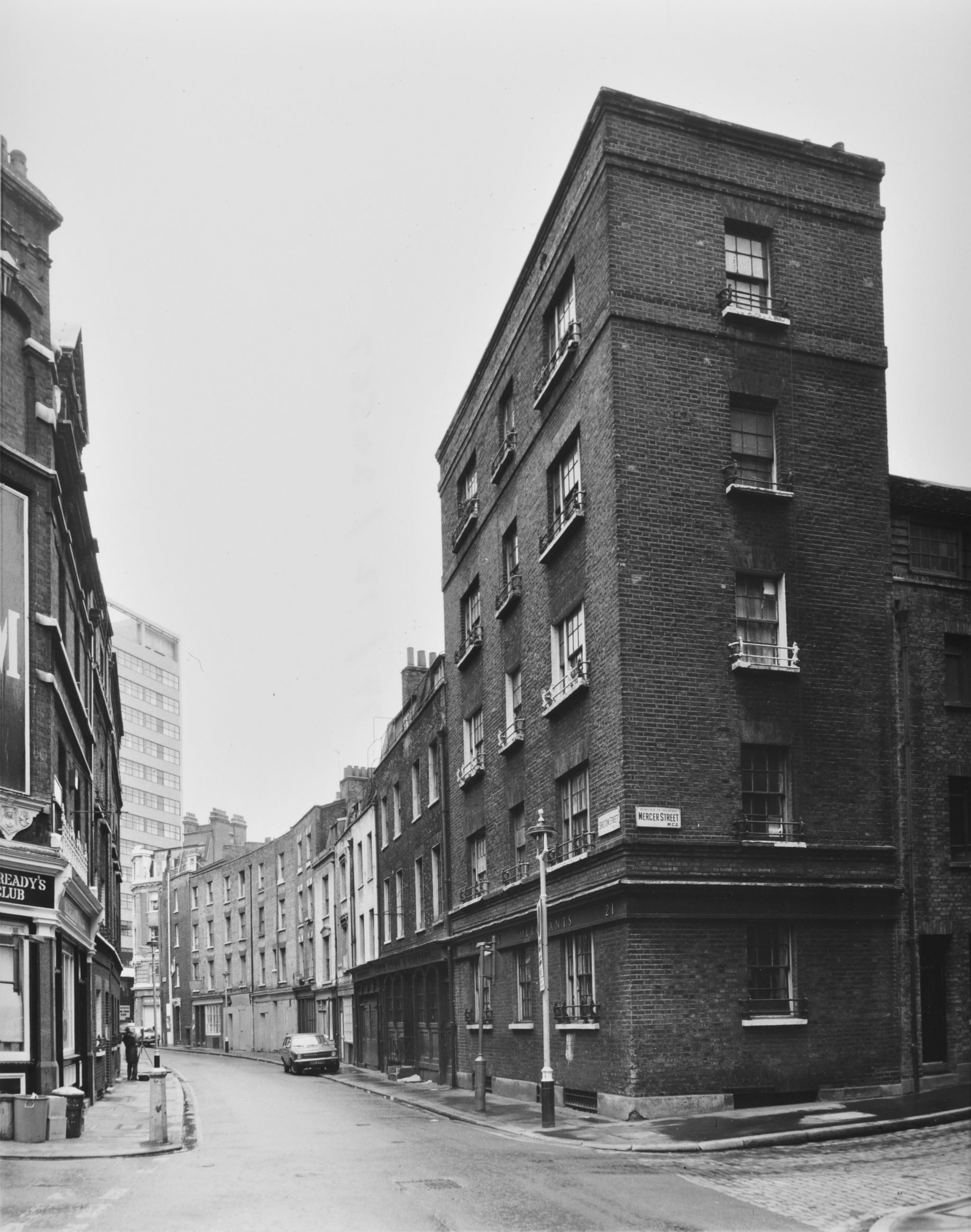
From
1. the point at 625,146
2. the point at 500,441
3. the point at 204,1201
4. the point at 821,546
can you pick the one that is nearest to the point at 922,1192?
the point at 204,1201

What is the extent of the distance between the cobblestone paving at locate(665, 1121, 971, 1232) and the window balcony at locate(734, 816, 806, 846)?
5297 mm

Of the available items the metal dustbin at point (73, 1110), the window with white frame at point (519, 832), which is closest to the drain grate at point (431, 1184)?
the metal dustbin at point (73, 1110)

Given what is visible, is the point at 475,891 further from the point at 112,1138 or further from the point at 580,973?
the point at 112,1138

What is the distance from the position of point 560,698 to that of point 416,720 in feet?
51.6

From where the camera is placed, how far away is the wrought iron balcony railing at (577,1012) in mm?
22516

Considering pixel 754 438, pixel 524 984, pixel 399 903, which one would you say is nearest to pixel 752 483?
pixel 754 438

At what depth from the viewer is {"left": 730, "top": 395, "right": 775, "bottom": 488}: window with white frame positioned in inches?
925

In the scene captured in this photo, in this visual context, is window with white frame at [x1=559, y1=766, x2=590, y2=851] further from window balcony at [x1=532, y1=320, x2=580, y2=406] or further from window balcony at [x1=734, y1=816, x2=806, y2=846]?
window balcony at [x1=532, y1=320, x2=580, y2=406]

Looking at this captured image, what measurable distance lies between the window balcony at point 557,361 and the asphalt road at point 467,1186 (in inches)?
544

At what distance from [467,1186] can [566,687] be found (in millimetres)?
11911

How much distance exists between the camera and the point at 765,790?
22422mm

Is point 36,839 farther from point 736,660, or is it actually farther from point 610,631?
point 736,660

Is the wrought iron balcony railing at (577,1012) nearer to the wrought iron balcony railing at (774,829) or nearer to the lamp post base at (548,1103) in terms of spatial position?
the lamp post base at (548,1103)

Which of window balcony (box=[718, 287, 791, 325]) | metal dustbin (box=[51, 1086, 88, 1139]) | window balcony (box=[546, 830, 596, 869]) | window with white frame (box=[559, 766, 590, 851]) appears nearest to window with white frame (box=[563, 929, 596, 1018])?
window balcony (box=[546, 830, 596, 869])
